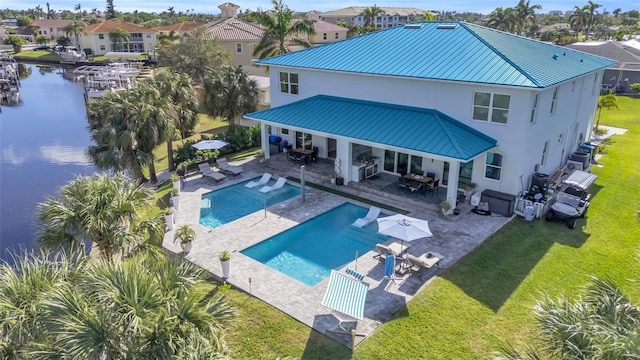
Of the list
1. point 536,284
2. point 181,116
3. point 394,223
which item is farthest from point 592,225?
point 181,116

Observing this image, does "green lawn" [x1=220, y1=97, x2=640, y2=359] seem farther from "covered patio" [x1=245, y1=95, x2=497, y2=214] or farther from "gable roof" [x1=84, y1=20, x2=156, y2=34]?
"gable roof" [x1=84, y1=20, x2=156, y2=34]

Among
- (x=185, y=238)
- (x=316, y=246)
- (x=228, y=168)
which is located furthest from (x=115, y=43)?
(x=316, y=246)

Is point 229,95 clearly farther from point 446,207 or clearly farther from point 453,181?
point 446,207

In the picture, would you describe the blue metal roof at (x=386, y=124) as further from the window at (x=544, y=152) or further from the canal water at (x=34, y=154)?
the canal water at (x=34, y=154)

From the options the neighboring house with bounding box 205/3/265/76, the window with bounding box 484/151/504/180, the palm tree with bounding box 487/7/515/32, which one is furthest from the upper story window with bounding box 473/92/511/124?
the palm tree with bounding box 487/7/515/32

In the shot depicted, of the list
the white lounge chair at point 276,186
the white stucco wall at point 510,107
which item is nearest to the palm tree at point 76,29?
the white stucco wall at point 510,107
